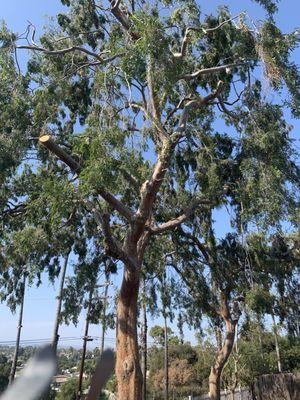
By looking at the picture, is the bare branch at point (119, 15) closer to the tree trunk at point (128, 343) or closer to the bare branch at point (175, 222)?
the bare branch at point (175, 222)

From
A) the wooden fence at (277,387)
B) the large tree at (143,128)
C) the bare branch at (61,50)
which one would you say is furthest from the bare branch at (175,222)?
the wooden fence at (277,387)

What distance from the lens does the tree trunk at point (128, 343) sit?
35.9 feet

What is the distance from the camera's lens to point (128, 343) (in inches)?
448

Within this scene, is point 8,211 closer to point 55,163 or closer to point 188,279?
point 55,163

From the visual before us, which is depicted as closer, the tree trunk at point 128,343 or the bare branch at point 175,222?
the tree trunk at point 128,343

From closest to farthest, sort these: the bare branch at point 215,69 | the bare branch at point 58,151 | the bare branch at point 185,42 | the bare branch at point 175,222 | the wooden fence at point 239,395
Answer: the bare branch at point 58,151
the bare branch at point 185,42
the bare branch at point 175,222
the bare branch at point 215,69
the wooden fence at point 239,395

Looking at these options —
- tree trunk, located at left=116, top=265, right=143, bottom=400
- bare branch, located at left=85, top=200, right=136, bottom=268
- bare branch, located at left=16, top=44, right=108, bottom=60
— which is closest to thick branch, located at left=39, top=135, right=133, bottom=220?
bare branch, located at left=85, top=200, right=136, bottom=268

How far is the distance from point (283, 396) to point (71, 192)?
15070 millimetres

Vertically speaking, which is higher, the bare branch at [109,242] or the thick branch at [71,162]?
the thick branch at [71,162]

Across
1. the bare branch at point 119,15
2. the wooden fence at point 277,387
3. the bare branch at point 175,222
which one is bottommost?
the wooden fence at point 277,387

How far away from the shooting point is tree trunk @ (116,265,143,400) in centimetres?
1095

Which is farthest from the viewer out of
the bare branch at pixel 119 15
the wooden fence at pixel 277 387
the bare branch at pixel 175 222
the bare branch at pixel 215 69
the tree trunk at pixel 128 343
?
the wooden fence at pixel 277 387

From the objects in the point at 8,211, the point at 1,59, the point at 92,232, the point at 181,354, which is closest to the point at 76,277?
the point at 92,232

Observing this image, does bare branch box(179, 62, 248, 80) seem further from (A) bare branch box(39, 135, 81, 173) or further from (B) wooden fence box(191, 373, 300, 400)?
(B) wooden fence box(191, 373, 300, 400)
